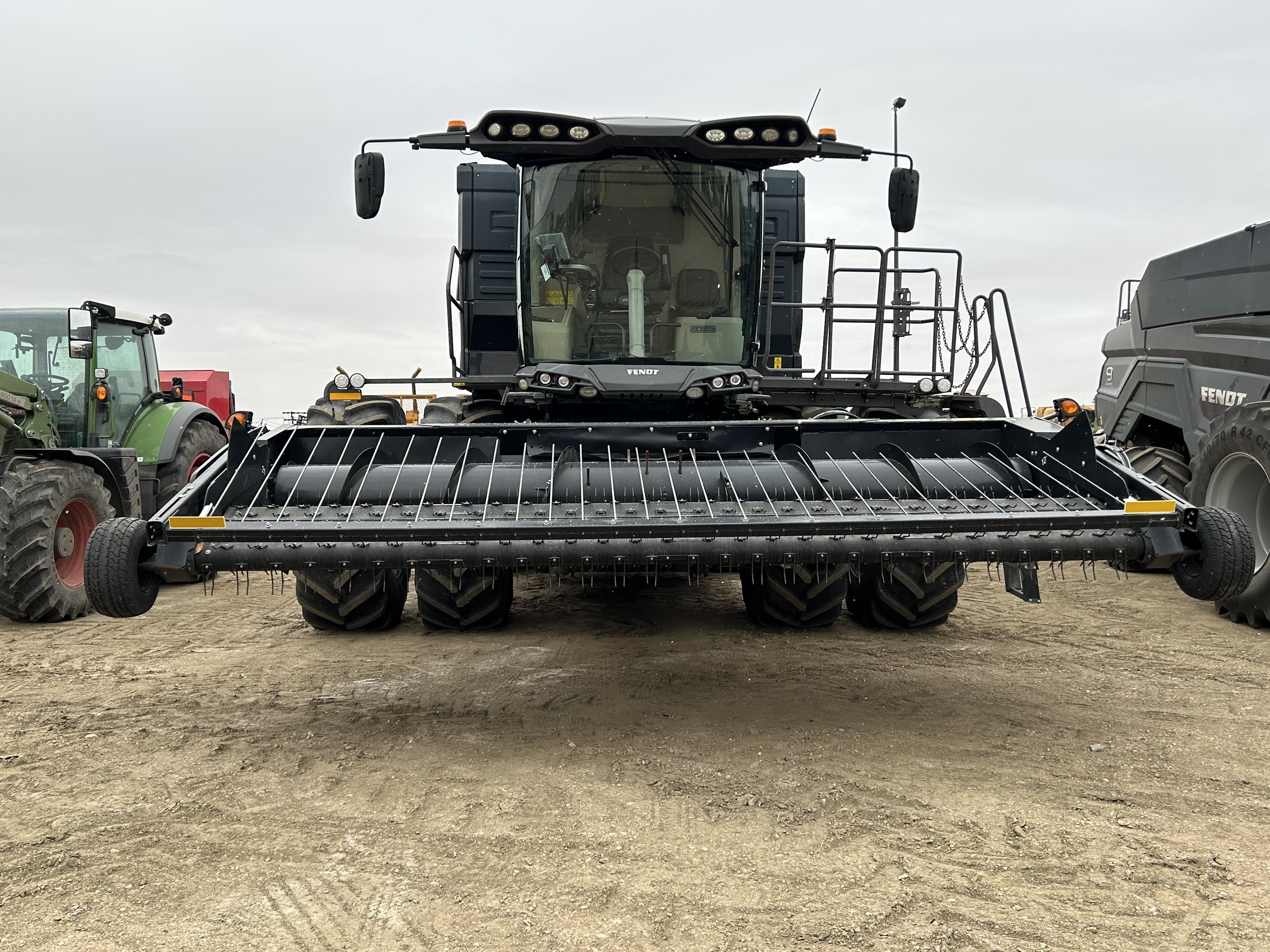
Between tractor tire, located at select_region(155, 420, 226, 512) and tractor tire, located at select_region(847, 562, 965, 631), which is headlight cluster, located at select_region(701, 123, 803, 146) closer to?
tractor tire, located at select_region(847, 562, 965, 631)

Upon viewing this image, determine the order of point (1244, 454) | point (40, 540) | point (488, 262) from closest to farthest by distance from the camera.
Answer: point (40, 540), point (1244, 454), point (488, 262)

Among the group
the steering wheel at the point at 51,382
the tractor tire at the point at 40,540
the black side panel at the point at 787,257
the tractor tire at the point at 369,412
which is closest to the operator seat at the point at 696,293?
the tractor tire at the point at 369,412

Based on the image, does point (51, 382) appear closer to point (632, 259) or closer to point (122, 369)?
point (122, 369)

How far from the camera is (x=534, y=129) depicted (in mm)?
5215

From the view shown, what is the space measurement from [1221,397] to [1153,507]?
519 centimetres

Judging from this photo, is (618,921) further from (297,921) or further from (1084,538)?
(1084,538)

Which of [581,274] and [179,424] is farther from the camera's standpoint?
[179,424]

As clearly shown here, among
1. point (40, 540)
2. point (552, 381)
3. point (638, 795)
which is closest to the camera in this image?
point (638, 795)

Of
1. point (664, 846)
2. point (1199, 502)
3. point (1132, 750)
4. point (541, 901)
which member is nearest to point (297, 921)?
point (541, 901)

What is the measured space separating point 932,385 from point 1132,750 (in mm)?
3155

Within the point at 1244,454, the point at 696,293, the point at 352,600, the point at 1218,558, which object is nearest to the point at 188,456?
the point at 352,600

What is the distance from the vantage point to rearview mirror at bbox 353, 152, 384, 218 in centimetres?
557

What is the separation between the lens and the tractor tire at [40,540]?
6.77m

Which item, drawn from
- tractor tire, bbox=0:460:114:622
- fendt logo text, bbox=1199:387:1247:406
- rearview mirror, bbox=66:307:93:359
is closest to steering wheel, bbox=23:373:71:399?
rearview mirror, bbox=66:307:93:359
